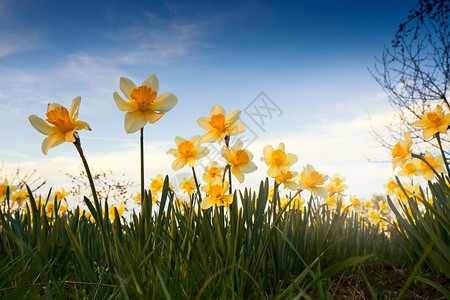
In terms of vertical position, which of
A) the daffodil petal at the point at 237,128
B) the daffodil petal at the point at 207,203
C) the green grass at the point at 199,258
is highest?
the daffodil petal at the point at 237,128

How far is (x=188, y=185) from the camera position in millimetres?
3086

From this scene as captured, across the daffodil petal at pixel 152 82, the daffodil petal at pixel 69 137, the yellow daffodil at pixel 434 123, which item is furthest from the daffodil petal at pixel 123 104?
the yellow daffodil at pixel 434 123

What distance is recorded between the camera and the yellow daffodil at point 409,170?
Result: 268 centimetres

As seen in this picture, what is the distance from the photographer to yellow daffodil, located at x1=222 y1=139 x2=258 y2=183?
5.77 ft

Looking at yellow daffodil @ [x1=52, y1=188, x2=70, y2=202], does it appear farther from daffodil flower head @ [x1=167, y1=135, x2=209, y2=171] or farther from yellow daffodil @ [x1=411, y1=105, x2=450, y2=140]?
yellow daffodil @ [x1=411, y1=105, x2=450, y2=140]

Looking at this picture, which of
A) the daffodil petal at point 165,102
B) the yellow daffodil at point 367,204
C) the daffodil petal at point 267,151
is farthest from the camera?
the yellow daffodil at point 367,204

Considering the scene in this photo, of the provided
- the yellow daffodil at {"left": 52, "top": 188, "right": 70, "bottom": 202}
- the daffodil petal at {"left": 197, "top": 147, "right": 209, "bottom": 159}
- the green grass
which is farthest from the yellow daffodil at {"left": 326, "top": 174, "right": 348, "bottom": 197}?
the yellow daffodil at {"left": 52, "top": 188, "right": 70, "bottom": 202}

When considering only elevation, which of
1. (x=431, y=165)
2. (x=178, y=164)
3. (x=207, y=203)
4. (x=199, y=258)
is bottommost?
(x=199, y=258)

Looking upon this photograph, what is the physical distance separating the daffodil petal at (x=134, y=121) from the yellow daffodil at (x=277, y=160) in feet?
2.56

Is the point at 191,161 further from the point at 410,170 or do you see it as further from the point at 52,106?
the point at 410,170

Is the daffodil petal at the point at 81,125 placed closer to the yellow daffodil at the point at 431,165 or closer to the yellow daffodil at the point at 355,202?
the yellow daffodil at the point at 431,165

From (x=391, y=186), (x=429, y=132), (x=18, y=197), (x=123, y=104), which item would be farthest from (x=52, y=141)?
(x=391, y=186)

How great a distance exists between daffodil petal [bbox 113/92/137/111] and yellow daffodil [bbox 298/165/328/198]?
3.97 feet

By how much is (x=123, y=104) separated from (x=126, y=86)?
92 millimetres
